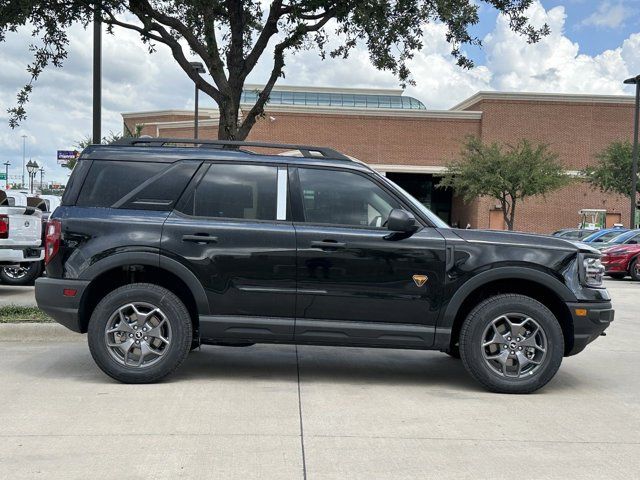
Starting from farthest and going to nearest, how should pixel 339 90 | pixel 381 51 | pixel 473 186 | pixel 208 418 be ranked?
pixel 339 90 → pixel 473 186 → pixel 381 51 → pixel 208 418

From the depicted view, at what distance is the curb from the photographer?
25.1 ft

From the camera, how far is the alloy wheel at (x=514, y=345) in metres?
5.68

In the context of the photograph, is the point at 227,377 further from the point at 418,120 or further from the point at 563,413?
the point at 418,120

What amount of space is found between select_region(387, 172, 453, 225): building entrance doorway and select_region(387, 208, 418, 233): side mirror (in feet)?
164

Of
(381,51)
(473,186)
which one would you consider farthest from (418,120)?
(381,51)

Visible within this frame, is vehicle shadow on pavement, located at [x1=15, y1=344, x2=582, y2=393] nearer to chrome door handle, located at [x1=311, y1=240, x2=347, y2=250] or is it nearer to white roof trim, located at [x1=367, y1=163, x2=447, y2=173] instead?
chrome door handle, located at [x1=311, y1=240, x2=347, y2=250]

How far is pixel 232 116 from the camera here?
31.7ft

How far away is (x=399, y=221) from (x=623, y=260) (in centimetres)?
1637

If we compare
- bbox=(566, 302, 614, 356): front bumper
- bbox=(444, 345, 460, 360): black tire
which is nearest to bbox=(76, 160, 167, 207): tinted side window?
bbox=(444, 345, 460, 360): black tire

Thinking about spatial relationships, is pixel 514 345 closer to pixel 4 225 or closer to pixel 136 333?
pixel 136 333

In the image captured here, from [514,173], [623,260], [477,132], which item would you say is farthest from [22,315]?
[477,132]

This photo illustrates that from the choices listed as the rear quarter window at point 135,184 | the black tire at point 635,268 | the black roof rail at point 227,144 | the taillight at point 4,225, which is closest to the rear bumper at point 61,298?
the rear quarter window at point 135,184

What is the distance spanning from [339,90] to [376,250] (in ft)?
212

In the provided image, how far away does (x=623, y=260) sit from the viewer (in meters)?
19.5
